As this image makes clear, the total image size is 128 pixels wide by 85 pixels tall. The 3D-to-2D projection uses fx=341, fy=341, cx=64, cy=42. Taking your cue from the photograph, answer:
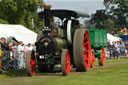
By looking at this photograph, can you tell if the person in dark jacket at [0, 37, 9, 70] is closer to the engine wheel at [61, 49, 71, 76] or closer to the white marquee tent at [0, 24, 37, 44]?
the engine wheel at [61, 49, 71, 76]

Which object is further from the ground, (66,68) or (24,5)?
(24,5)

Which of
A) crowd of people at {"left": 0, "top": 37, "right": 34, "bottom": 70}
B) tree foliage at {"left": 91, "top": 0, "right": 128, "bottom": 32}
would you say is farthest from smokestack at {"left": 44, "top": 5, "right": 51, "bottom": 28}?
tree foliage at {"left": 91, "top": 0, "right": 128, "bottom": 32}

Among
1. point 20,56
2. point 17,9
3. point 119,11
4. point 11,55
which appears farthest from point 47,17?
point 119,11

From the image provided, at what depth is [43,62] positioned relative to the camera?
12734 mm

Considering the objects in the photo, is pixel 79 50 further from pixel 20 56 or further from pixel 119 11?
pixel 119 11

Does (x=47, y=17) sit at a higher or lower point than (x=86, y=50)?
higher

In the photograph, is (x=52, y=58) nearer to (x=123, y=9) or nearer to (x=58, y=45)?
(x=58, y=45)

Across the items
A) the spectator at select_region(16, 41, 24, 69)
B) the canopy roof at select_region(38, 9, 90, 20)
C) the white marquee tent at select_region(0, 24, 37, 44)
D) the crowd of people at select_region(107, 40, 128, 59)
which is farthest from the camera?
the crowd of people at select_region(107, 40, 128, 59)

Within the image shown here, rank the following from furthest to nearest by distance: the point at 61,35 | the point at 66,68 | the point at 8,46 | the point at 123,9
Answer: the point at 123,9, the point at 8,46, the point at 61,35, the point at 66,68

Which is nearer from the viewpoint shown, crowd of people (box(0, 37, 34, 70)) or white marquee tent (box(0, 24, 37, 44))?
crowd of people (box(0, 37, 34, 70))

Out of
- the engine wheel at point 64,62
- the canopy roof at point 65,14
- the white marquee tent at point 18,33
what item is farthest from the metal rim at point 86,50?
the white marquee tent at point 18,33

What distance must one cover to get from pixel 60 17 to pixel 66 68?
10.5ft

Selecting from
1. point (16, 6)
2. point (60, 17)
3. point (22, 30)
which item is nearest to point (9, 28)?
point (22, 30)

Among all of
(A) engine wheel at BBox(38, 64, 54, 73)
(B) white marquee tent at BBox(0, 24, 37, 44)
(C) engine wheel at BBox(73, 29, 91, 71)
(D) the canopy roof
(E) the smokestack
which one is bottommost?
(A) engine wheel at BBox(38, 64, 54, 73)
